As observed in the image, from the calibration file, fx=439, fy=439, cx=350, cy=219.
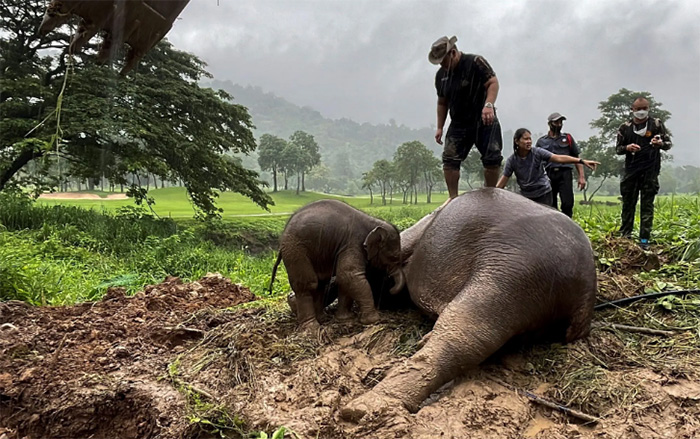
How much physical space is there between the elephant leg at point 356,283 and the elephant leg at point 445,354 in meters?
0.80

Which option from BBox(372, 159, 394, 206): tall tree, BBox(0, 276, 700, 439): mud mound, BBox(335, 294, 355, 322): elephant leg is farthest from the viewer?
BBox(372, 159, 394, 206): tall tree

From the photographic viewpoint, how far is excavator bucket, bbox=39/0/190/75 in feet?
7.82

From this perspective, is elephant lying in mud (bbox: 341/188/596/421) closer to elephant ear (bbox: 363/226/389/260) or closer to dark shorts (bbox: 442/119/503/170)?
elephant ear (bbox: 363/226/389/260)

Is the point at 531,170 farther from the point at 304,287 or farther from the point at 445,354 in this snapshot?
the point at 445,354

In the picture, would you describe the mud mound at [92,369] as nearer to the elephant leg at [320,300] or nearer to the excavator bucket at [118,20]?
the elephant leg at [320,300]

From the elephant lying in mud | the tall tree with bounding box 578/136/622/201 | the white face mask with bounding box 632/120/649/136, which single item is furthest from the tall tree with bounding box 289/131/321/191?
the elephant lying in mud

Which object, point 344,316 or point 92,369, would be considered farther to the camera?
point 344,316

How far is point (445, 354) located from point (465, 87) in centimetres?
261

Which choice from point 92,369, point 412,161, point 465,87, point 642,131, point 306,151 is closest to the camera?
point 92,369

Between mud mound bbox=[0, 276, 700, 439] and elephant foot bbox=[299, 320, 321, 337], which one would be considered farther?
elephant foot bbox=[299, 320, 321, 337]

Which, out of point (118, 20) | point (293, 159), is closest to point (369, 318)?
point (118, 20)

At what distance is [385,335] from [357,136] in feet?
460

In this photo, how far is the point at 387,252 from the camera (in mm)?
3248

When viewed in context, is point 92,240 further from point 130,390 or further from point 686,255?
point 686,255
